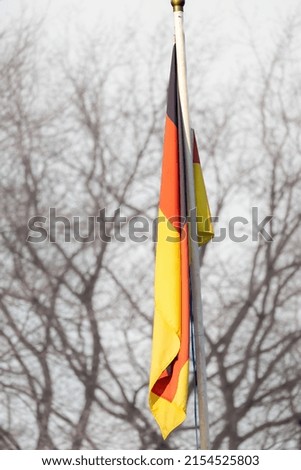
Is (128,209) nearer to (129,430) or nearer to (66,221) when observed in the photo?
(66,221)

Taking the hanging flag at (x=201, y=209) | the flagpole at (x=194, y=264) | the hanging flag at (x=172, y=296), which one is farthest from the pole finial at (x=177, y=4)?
the hanging flag at (x=201, y=209)

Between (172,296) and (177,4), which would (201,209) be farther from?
(177,4)

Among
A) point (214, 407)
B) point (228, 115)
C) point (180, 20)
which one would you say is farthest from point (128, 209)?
point (180, 20)

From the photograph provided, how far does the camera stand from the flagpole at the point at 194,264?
440cm

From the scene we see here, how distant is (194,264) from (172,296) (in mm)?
186

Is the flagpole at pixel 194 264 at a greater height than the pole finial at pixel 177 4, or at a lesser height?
lesser

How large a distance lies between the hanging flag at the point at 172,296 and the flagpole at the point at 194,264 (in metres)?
0.03

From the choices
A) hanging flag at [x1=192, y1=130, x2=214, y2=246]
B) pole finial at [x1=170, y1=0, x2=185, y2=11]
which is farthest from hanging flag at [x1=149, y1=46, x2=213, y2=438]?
pole finial at [x1=170, y1=0, x2=185, y2=11]

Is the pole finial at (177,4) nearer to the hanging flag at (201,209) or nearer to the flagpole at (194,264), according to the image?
the flagpole at (194,264)

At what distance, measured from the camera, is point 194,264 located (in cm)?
446

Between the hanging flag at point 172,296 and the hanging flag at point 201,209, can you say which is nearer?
the hanging flag at point 172,296

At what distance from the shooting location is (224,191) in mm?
5953

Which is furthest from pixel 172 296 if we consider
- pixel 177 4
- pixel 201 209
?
pixel 177 4

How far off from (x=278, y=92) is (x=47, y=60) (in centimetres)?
143
